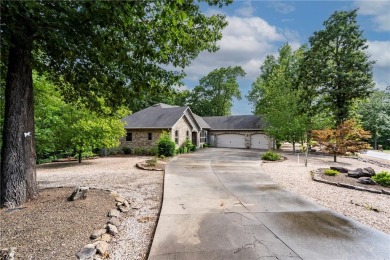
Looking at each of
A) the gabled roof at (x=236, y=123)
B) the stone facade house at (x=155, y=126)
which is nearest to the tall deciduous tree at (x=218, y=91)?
the gabled roof at (x=236, y=123)

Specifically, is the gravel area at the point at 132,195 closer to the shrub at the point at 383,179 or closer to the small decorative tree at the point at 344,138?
the shrub at the point at 383,179

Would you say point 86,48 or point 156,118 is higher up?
point 86,48

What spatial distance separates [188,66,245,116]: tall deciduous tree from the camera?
48.6m

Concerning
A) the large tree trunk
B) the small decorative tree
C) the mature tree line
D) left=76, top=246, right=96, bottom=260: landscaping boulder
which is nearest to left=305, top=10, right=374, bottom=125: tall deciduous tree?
the mature tree line

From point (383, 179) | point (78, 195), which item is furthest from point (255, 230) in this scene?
point (383, 179)

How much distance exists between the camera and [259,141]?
99.2ft

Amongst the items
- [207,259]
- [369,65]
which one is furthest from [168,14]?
[369,65]

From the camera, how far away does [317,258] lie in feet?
13.7

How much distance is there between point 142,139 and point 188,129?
5.55m

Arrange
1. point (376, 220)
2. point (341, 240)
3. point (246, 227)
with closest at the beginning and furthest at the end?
point (341, 240), point (246, 227), point (376, 220)

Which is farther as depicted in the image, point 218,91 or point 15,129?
point 218,91

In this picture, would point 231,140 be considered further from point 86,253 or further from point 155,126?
point 86,253

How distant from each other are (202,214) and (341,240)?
3217 millimetres

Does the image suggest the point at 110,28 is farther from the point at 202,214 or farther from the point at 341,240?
the point at 341,240
